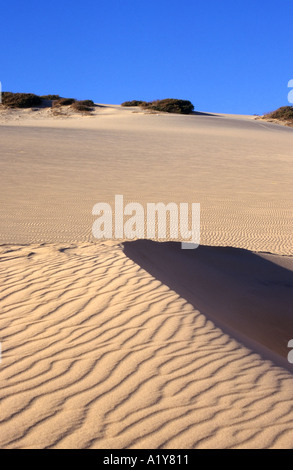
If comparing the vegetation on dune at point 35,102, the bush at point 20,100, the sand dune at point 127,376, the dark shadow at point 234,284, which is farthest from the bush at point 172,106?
the sand dune at point 127,376

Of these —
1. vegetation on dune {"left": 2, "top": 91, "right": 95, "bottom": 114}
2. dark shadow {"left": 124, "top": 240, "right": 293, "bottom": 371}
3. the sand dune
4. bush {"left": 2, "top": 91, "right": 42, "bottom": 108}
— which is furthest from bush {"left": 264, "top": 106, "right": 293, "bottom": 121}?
the sand dune

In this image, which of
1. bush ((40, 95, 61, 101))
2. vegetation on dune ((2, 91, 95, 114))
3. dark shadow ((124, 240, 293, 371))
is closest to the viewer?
dark shadow ((124, 240, 293, 371))

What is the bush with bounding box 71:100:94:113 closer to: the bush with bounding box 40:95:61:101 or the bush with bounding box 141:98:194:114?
the bush with bounding box 40:95:61:101

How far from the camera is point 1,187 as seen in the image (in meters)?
14.4

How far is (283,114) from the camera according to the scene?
44906mm

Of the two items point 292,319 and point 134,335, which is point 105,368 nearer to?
point 134,335

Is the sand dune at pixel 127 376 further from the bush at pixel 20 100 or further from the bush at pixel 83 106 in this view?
the bush at pixel 20 100

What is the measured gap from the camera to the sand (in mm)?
3148

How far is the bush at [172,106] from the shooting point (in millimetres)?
44094

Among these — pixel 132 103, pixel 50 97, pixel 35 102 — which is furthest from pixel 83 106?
pixel 132 103

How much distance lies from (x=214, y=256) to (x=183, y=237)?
153 centimetres

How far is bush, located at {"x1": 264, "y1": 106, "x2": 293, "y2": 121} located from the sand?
1246 inches

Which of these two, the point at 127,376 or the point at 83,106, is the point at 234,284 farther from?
the point at 83,106

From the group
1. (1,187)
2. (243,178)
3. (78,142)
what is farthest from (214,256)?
(78,142)
